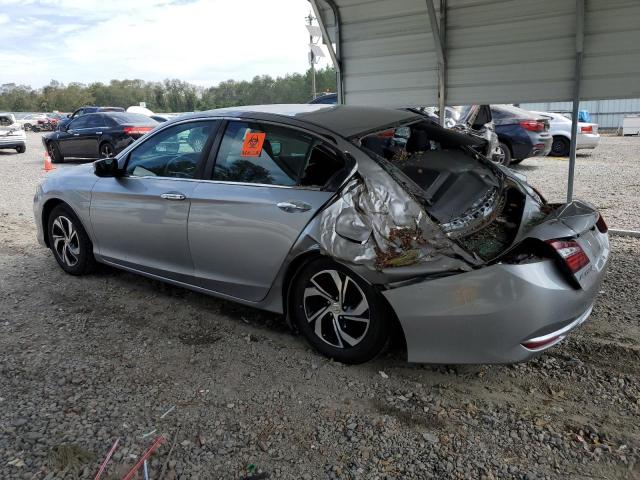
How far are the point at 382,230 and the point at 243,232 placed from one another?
1.03 meters

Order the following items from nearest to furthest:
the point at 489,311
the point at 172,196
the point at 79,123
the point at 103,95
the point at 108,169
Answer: the point at 489,311
the point at 172,196
the point at 108,169
the point at 79,123
the point at 103,95

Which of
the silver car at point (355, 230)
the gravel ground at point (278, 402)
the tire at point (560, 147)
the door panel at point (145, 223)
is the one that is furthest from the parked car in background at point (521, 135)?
the door panel at point (145, 223)

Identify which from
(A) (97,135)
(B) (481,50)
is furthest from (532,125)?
(A) (97,135)

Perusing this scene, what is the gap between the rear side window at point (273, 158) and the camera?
3439 mm

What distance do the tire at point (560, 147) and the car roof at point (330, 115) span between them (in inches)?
481

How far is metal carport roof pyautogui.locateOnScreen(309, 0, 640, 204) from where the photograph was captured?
520cm

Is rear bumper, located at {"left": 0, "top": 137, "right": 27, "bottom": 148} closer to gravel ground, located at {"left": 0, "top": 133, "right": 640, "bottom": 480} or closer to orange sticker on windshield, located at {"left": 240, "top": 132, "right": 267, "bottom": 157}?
gravel ground, located at {"left": 0, "top": 133, "right": 640, "bottom": 480}

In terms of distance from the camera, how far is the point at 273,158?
3639 mm

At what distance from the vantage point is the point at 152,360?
11.7 feet

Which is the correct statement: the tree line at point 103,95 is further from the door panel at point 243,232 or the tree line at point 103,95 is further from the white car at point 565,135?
the door panel at point 243,232

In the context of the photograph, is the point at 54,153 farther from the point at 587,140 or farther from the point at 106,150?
the point at 587,140

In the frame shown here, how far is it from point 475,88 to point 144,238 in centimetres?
405

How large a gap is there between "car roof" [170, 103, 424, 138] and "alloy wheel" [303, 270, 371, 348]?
94cm

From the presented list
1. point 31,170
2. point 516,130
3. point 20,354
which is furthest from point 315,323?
point 31,170
